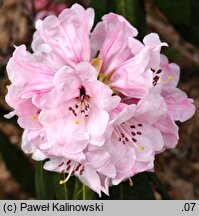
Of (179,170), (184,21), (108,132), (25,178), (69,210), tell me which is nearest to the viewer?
(108,132)

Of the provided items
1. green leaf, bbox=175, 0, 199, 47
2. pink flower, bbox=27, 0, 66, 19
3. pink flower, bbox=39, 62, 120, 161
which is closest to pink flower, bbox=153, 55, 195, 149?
pink flower, bbox=39, 62, 120, 161

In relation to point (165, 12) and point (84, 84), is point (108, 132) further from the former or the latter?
point (165, 12)

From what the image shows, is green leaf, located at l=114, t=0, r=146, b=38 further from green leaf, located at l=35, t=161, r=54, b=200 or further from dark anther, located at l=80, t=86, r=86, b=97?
green leaf, located at l=35, t=161, r=54, b=200

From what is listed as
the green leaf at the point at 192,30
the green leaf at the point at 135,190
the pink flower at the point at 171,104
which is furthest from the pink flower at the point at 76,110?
the green leaf at the point at 192,30

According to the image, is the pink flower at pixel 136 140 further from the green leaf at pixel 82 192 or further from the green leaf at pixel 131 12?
the green leaf at pixel 131 12

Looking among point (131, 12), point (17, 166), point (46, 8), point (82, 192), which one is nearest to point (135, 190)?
point (82, 192)

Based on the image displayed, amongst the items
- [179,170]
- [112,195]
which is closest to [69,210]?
[112,195]

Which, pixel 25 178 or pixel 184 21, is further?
pixel 25 178

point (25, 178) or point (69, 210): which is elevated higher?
point (69, 210)
